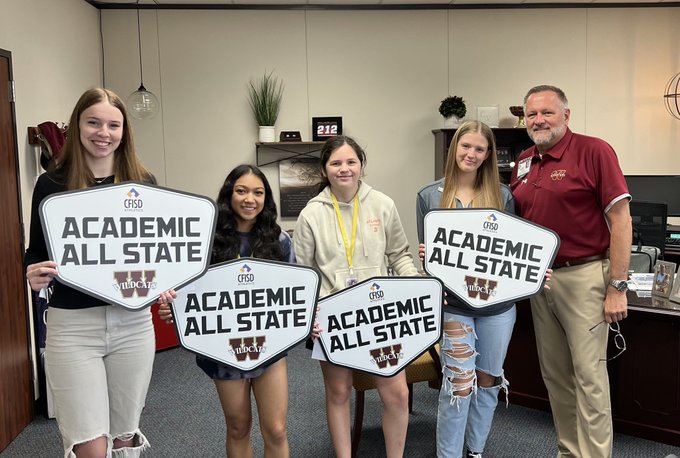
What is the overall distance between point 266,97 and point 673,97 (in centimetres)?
Answer: 373

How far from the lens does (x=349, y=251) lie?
2105 mm

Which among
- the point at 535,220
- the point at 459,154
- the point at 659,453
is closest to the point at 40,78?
the point at 459,154

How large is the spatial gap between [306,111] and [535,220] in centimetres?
313

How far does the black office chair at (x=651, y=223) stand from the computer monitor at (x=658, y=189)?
3.24 ft

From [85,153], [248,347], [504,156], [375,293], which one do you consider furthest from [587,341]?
[504,156]

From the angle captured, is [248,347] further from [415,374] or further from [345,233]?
[415,374]

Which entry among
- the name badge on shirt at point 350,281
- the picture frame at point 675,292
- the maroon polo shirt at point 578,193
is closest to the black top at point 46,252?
the name badge on shirt at point 350,281

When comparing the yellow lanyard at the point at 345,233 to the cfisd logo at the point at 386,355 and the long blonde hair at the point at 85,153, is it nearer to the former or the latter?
the cfisd logo at the point at 386,355

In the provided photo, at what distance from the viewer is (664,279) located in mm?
2771

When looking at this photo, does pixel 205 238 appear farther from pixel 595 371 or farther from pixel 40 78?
pixel 40 78

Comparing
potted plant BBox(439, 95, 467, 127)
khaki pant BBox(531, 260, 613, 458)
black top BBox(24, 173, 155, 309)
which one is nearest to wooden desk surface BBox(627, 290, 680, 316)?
khaki pant BBox(531, 260, 613, 458)

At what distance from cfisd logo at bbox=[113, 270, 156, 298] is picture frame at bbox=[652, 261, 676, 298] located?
243 cm

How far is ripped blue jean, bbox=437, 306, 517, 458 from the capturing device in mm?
2201

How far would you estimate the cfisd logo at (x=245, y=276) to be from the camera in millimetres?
1822
